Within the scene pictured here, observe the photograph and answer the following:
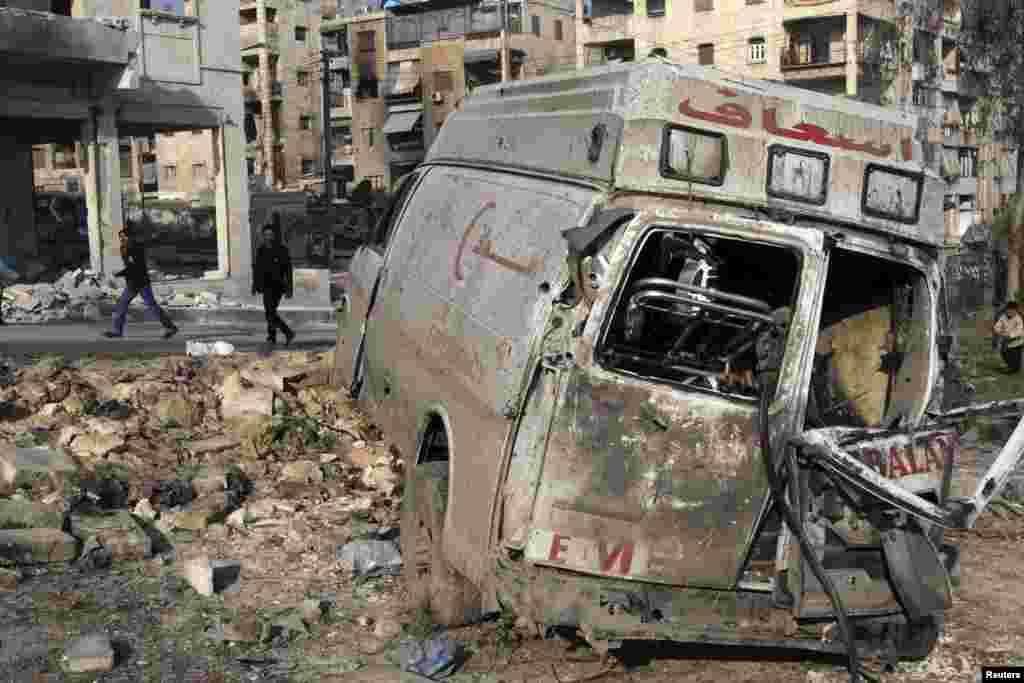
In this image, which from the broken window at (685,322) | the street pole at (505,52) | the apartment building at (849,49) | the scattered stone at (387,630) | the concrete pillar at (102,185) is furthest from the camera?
the street pole at (505,52)

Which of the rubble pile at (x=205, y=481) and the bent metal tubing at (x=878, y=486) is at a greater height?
the bent metal tubing at (x=878, y=486)

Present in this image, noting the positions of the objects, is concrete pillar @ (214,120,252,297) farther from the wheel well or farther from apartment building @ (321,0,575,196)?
apartment building @ (321,0,575,196)

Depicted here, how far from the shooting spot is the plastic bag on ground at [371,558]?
6793 mm

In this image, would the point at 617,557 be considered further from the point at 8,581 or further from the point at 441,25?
the point at 441,25

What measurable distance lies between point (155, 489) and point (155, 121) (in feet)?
64.7

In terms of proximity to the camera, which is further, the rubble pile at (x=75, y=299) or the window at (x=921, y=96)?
the window at (x=921, y=96)

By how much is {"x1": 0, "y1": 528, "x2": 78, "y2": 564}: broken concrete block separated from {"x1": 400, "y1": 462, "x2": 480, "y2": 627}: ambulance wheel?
1961 mm

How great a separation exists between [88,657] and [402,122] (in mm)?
57897

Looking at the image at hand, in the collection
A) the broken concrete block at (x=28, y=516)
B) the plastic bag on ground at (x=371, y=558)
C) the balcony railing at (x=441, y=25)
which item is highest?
the balcony railing at (x=441, y=25)

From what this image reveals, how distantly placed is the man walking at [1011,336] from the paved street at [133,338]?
9.71 metres

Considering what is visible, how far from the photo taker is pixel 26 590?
6.35 m

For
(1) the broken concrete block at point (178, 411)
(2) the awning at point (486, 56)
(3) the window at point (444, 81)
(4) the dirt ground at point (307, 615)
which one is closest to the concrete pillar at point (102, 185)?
(1) the broken concrete block at point (178, 411)

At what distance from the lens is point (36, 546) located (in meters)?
6.70

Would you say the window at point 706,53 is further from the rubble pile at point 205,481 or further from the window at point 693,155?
the window at point 693,155
